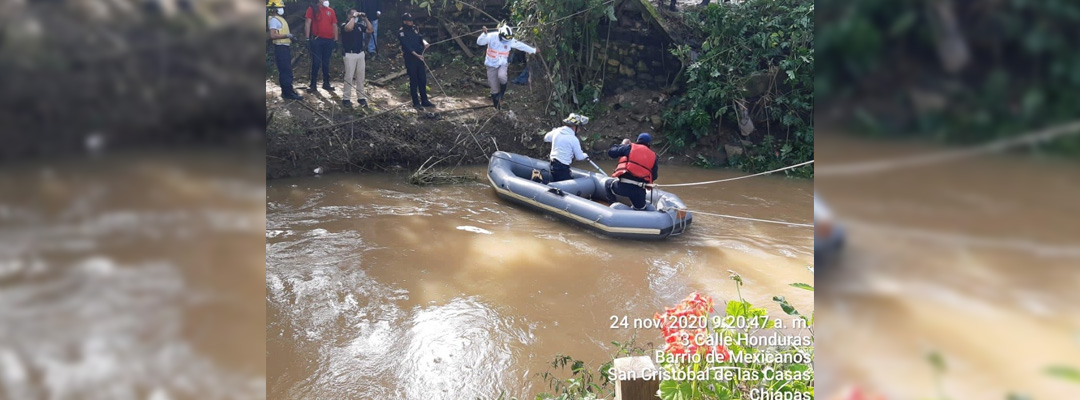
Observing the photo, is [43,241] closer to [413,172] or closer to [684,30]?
[413,172]

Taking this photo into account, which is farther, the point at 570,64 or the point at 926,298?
the point at 570,64

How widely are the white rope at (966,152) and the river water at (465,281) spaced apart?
338 cm

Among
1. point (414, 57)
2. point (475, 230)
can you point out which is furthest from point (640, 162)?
point (414, 57)

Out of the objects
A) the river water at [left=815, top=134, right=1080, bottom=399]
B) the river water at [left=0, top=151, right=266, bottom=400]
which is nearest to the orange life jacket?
the river water at [left=815, top=134, right=1080, bottom=399]

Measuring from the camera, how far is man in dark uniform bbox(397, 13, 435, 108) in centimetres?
953

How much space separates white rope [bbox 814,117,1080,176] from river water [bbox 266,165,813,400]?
338cm

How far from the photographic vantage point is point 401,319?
482cm

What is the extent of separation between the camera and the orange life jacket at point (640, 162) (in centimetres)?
669

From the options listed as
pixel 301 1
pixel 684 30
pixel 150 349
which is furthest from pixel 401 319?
pixel 301 1

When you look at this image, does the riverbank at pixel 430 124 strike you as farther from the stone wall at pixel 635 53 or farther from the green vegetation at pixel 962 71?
the green vegetation at pixel 962 71

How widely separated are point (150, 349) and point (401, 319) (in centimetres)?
420

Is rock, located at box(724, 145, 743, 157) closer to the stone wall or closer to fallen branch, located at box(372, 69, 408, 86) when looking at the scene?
the stone wall

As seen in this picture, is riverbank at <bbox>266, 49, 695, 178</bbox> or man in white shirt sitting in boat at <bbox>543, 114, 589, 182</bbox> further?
riverbank at <bbox>266, 49, 695, 178</bbox>

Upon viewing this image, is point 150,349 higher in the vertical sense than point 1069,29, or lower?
lower
